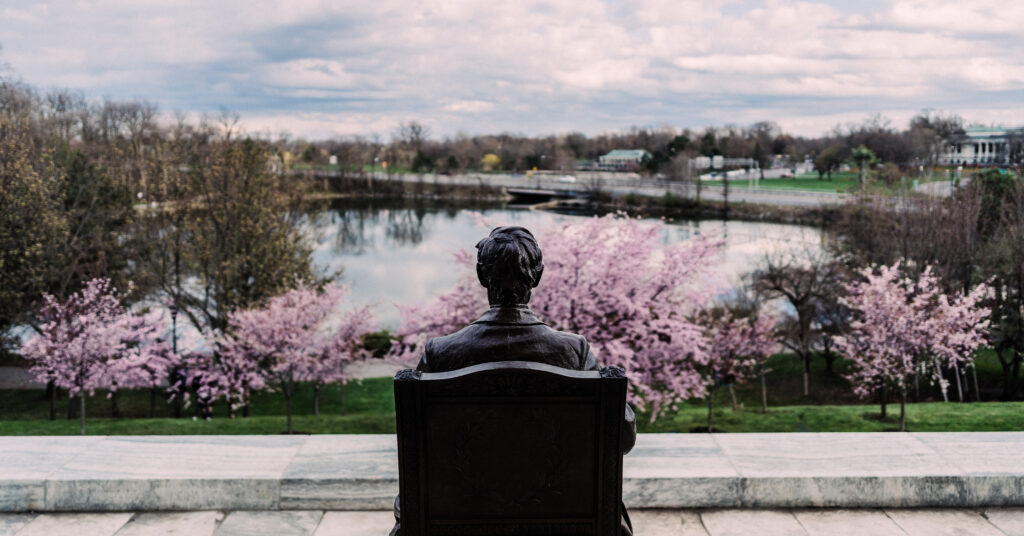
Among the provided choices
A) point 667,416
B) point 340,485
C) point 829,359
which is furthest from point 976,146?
point 340,485

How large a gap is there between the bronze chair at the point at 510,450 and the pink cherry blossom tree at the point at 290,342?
47.1 ft

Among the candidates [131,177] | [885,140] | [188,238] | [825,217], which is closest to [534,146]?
[885,140]

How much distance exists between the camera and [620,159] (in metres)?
108

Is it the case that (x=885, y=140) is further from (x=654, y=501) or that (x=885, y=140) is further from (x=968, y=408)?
(x=654, y=501)

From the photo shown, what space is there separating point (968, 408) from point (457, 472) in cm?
1416

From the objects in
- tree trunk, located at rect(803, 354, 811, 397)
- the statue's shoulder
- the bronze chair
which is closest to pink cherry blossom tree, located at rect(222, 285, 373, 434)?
tree trunk, located at rect(803, 354, 811, 397)

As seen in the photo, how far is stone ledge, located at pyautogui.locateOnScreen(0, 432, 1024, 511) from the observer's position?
4.76 m

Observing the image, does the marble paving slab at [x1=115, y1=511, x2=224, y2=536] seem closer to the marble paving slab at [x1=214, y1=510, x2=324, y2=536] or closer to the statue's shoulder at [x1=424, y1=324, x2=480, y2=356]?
the marble paving slab at [x1=214, y1=510, x2=324, y2=536]

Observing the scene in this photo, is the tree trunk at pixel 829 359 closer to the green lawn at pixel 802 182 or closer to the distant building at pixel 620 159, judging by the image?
the green lawn at pixel 802 182

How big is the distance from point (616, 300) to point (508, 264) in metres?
10.3

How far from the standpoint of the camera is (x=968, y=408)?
14.0 m

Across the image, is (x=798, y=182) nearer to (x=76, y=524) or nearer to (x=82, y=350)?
(x=82, y=350)

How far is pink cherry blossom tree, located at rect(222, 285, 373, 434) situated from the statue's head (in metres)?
14.3

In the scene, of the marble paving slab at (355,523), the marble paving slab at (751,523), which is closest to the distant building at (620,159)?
the marble paving slab at (751,523)
